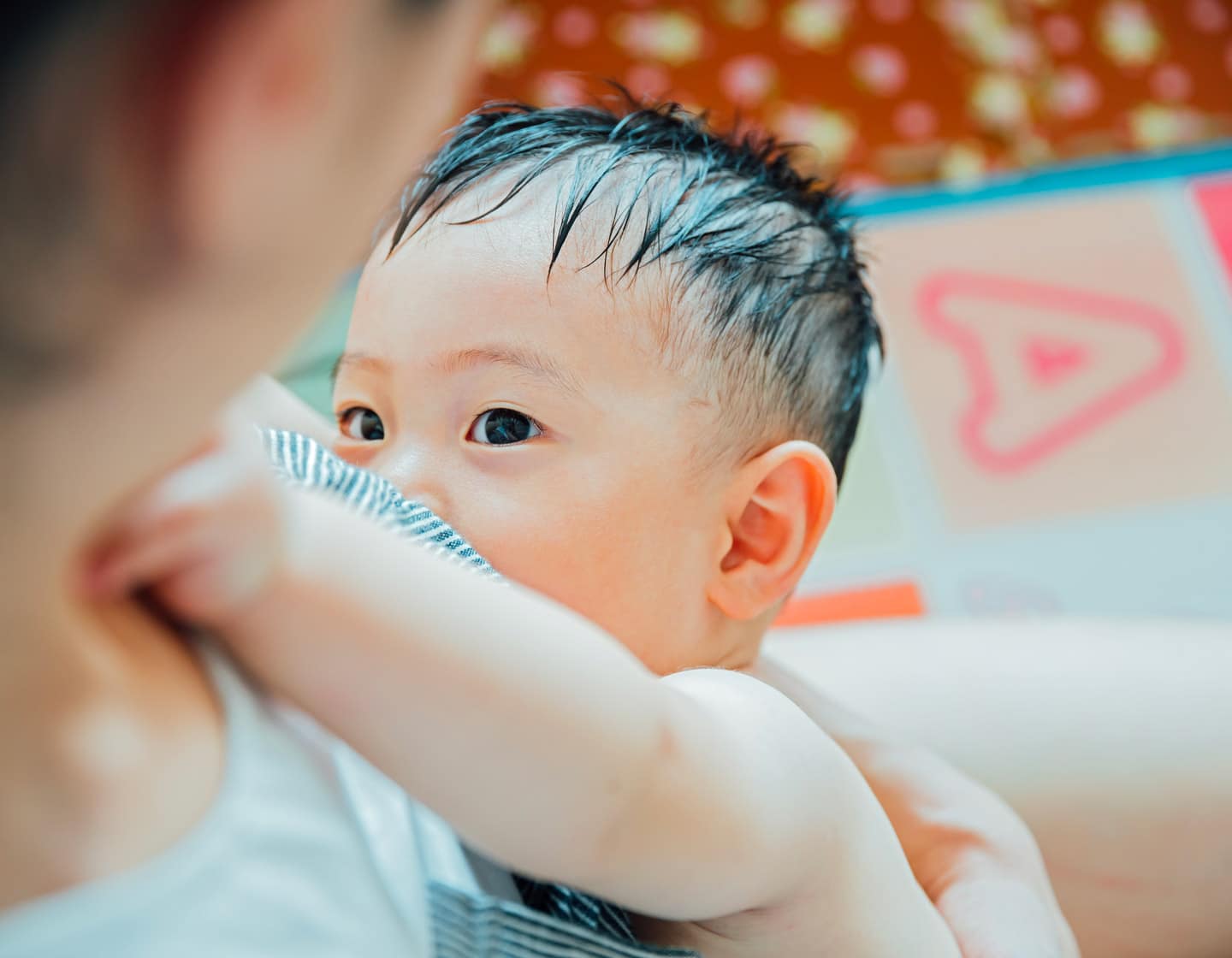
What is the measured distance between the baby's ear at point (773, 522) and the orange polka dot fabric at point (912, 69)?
49.6 inches

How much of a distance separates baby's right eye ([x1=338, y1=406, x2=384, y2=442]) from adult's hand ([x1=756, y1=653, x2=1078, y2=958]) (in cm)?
26

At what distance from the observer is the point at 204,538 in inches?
10.2

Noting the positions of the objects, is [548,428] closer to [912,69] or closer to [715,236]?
[715,236]

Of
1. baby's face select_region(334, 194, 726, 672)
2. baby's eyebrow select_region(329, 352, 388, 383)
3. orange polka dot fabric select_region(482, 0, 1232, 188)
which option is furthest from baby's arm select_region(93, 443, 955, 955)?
orange polka dot fabric select_region(482, 0, 1232, 188)

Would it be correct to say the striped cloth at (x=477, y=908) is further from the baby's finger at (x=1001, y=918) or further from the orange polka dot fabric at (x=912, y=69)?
the orange polka dot fabric at (x=912, y=69)

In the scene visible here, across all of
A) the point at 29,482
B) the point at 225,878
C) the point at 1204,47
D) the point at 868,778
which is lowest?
the point at 868,778

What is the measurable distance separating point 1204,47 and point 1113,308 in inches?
29.8

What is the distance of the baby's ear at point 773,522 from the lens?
2.05 feet

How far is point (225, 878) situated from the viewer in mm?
268

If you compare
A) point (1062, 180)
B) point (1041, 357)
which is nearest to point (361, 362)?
point (1041, 357)

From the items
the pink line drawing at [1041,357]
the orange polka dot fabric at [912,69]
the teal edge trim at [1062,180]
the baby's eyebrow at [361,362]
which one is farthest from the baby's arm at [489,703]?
the orange polka dot fabric at [912,69]

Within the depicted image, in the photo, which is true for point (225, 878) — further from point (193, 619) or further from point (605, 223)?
point (605, 223)

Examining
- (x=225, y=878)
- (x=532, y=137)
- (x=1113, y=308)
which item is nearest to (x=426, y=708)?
(x=225, y=878)

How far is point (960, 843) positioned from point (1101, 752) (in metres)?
0.13
